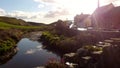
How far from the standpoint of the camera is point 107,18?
174 ft

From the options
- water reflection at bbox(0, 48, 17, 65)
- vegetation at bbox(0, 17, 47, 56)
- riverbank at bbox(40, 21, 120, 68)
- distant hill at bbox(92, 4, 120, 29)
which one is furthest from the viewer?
distant hill at bbox(92, 4, 120, 29)

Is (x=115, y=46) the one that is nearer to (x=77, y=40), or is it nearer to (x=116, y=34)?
(x=116, y=34)

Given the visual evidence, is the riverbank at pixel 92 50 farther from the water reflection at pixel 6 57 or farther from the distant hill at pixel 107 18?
the distant hill at pixel 107 18

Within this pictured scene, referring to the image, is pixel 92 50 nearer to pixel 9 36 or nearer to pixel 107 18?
pixel 9 36

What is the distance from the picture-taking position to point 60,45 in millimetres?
35219

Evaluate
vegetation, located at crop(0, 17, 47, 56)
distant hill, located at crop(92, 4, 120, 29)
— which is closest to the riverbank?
vegetation, located at crop(0, 17, 47, 56)

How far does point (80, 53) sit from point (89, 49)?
40.0 inches

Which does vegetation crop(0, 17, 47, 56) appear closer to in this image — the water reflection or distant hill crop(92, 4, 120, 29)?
the water reflection

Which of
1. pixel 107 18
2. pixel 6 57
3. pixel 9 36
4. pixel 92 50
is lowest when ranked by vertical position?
pixel 6 57

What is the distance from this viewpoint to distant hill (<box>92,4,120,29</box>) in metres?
49.3

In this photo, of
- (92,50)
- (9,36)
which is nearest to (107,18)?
(9,36)

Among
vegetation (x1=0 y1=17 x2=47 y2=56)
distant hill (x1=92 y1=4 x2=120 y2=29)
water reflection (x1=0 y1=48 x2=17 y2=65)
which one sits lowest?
water reflection (x1=0 y1=48 x2=17 y2=65)

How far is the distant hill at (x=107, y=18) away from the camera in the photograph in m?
49.3

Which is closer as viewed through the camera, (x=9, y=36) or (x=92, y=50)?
(x=92, y=50)
